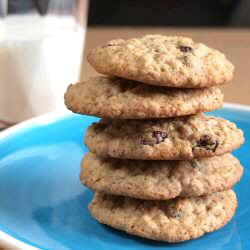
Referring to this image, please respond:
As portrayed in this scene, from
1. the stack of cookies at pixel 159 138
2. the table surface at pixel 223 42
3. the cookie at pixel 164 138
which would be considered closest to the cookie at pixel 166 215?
the stack of cookies at pixel 159 138

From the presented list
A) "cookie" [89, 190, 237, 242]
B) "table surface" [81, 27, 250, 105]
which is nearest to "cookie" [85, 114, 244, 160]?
"cookie" [89, 190, 237, 242]

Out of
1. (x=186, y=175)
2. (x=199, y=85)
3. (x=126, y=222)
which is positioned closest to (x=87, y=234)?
(x=126, y=222)

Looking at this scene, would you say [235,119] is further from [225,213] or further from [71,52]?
[71,52]

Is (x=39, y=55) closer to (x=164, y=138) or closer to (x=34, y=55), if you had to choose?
(x=34, y=55)

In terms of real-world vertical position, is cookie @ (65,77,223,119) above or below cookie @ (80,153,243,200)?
above

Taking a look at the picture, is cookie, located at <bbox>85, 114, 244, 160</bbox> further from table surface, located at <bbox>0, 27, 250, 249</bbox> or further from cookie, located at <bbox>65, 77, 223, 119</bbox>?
table surface, located at <bbox>0, 27, 250, 249</bbox>

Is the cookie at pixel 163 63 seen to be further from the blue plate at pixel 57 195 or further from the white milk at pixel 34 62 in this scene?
the white milk at pixel 34 62

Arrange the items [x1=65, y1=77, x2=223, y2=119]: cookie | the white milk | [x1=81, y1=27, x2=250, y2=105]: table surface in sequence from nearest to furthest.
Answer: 1. [x1=65, y1=77, x2=223, y2=119]: cookie
2. the white milk
3. [x1=81, y1=27, x2=250, y2=105]: table surface
